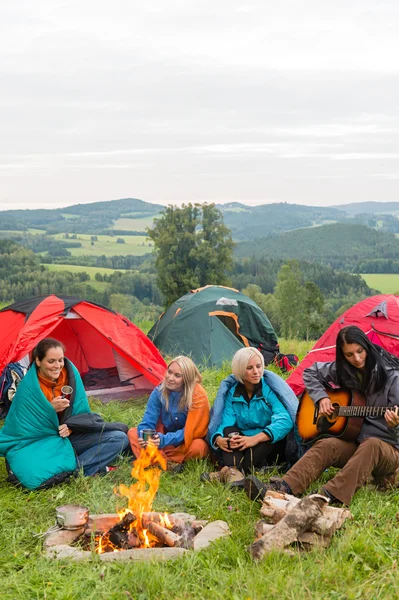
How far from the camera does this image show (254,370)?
15.2ft

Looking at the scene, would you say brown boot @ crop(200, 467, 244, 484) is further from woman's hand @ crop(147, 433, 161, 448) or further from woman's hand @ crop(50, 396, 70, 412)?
woman's hand @ crop(50, 396, 70, 412)

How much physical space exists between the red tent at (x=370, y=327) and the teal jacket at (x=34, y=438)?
101 inches

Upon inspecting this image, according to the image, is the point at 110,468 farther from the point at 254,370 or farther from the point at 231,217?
the point at 231,217

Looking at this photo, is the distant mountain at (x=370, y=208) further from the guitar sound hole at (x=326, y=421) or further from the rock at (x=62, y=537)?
the rock at (x=62, y=537)

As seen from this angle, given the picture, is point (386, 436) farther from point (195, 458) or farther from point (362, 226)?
point (362, 226)

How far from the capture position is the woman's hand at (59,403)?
4.62 meters

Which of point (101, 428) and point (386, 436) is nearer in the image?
point (386, 436)

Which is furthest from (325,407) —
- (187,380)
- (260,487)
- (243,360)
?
(187,380)

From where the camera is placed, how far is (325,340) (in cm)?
653

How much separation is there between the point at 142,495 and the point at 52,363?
4.50 ft

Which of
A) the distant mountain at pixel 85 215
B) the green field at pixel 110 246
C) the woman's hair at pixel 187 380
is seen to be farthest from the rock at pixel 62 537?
the distant mountain at pixel 85 215

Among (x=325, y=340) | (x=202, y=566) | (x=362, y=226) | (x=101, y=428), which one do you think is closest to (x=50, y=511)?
(x=101, y=428)

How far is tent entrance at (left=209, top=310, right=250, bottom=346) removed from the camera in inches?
362

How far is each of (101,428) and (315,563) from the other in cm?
234
